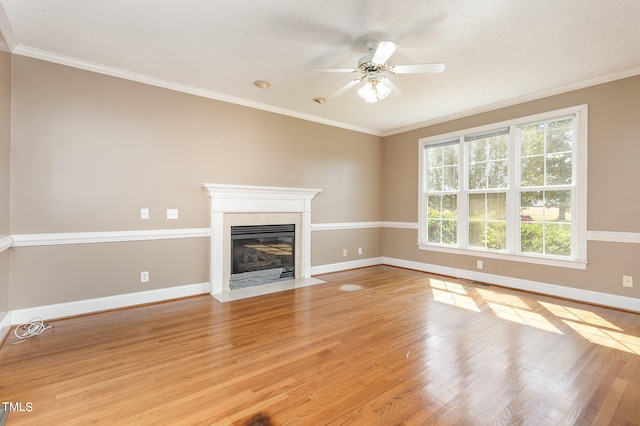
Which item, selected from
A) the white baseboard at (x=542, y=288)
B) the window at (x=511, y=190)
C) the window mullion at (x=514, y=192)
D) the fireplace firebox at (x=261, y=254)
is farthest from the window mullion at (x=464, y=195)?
the fireplace firebox at (x=261, y=254)

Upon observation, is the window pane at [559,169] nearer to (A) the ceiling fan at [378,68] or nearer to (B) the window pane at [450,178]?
(B) the window pane at [450,178]

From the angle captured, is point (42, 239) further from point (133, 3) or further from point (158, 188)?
point (133, 3)

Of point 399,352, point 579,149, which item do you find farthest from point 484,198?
point 399,352

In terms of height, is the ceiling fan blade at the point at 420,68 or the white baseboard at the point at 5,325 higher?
the ceiling fan blade at the point at 420,68

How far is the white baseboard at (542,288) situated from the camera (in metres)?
3.39

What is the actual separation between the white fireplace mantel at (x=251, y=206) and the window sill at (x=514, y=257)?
2.21 meters

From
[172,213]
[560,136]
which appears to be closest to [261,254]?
[172,213]

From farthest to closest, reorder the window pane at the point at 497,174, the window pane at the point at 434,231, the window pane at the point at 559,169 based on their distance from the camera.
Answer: the window pane at the point at 434,231 → the window pane at the point at 497,174 → the window pane at the point at 559,169

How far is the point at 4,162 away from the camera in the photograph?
2.67 m

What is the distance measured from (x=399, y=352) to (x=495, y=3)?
282 centimetres

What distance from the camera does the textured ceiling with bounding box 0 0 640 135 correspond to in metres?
2.29

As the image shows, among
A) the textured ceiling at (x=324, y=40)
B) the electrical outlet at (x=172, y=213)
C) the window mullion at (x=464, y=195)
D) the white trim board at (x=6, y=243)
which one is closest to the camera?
the textured ceiling at (x=324, y=40)

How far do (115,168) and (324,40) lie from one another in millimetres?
2694

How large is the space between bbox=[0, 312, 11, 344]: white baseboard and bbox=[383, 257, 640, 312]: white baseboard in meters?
5.44
